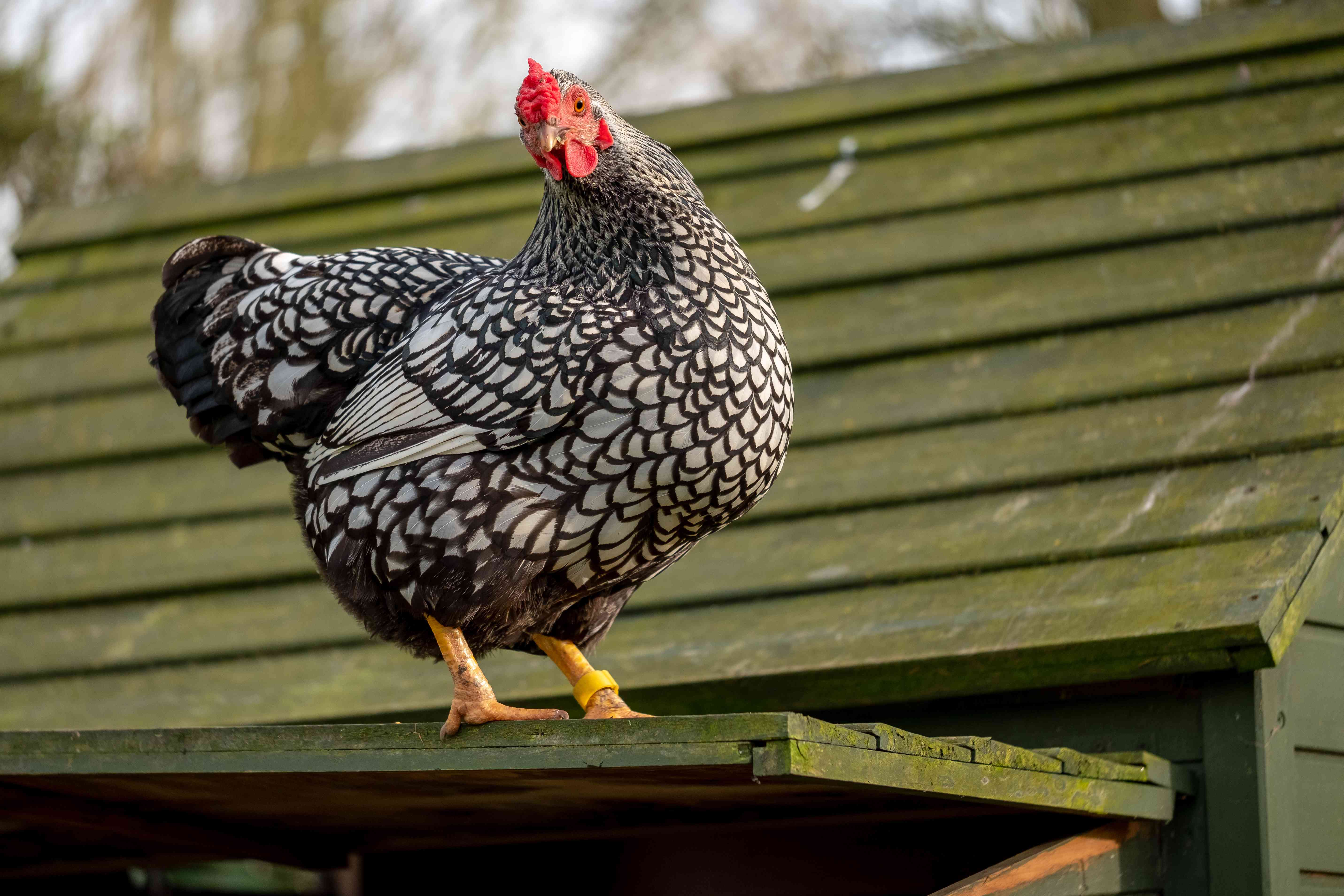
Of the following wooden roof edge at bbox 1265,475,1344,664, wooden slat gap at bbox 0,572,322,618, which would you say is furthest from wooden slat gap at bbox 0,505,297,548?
wooden roof edge at bbox 1265,475,1344,664

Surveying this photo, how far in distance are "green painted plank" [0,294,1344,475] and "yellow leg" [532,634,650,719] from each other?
1407 millimetres

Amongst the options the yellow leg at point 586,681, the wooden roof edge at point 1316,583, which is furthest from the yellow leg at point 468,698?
the wooden roof edge at point 1316,583

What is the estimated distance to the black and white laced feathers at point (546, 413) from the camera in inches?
86.8

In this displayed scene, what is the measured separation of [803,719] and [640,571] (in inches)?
27.4

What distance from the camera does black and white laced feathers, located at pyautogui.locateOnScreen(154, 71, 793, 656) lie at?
86.8 inches

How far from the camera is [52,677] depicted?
12.7 ft

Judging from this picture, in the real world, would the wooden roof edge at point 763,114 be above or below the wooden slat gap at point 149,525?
above

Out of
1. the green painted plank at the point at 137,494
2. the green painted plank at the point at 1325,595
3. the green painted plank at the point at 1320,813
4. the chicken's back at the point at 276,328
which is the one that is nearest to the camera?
the chicken's back at the point at 276,328

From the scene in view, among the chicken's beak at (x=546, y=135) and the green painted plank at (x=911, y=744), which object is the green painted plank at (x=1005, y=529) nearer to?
the green painted plank at (x=911, y=744)

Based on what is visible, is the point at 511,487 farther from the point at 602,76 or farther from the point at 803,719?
the point at 602,76

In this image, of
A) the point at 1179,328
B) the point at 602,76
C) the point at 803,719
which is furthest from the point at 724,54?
the point at 803,719

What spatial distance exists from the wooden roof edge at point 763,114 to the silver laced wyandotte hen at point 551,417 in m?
2.65

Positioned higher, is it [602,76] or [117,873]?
[602,76]

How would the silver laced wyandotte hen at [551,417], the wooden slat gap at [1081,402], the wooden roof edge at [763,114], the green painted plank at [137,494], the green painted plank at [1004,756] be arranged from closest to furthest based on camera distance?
the green painted plank at [1004,756], the silver laced wyandotte hen at [551,417], the wooden slat gap at [1081,402], the green painted plank at [137,494], the wooden roof edge at [763,114]
